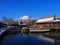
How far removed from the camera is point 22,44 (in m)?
23.6

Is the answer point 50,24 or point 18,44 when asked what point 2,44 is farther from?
point 50,24

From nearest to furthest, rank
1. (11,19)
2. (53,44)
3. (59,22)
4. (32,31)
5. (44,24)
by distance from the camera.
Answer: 1. (53,44)
2. (32,31)
3. (59,22)
4. (44,24)
5. (11,19)

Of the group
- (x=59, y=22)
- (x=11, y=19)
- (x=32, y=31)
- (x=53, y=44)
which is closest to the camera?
(x=53, y=44)

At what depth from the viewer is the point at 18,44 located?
23.6 m

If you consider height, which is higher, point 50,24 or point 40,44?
point 50,24

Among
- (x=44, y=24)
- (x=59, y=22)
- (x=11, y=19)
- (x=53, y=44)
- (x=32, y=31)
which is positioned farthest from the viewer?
(x=11, y=19)

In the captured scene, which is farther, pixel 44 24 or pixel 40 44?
pixel 44 24

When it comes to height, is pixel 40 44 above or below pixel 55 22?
below

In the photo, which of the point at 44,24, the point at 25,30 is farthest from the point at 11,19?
the point at 25,30

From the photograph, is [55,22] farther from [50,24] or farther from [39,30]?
[39,30]

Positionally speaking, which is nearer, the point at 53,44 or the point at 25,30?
the point at 53,44

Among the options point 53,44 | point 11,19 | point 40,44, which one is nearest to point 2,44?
point 40,44

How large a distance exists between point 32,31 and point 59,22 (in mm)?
18562

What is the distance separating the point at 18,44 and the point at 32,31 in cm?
2062
